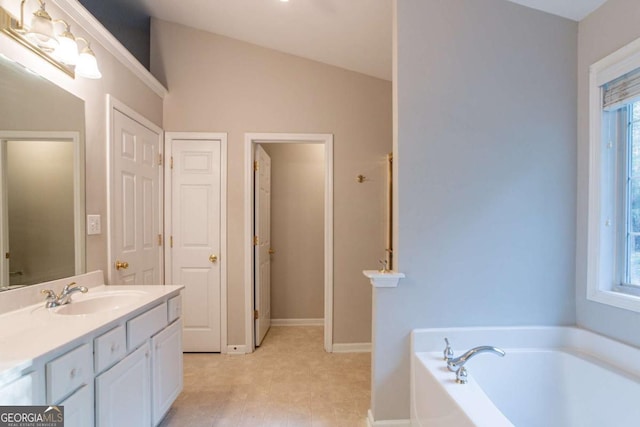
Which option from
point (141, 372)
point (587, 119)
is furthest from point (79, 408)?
point (587, 119)

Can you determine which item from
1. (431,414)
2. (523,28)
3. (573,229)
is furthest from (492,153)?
(431,414)

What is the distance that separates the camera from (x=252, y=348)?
2.64 meters

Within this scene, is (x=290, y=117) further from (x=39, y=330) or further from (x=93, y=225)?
(x=39, y=330)

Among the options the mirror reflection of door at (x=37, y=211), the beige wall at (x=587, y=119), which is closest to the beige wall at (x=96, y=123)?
the mirror reflection of door at (x=37, y=211)

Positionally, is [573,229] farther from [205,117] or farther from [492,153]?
[205,117]

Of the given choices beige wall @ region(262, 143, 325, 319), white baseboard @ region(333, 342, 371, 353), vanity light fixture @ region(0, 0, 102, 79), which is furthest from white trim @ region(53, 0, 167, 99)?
white baseboard @ region(333, 342, 371, 353)

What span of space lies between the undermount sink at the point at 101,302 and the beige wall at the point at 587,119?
256 centimetres

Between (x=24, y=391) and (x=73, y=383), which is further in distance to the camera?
(x=73, y=383)

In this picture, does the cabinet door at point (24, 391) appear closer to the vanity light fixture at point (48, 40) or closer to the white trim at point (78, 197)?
the white trim at point (78, 197)

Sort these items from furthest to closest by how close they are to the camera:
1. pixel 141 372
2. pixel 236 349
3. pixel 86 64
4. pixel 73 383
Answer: pixel 236 349, pixel 86 64, pixel 141 372, pixel 73 383

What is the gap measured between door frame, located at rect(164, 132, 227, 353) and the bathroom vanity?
2.74ft

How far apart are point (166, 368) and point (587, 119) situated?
9.52 feet

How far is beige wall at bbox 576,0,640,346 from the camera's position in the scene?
1.37m

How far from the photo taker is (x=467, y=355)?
1297 mm
